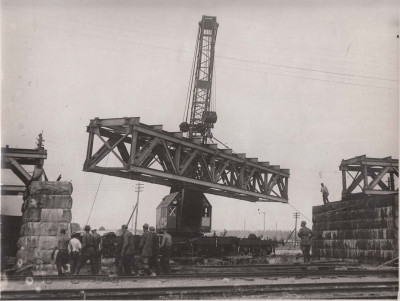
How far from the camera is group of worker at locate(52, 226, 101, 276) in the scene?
12.3 meters

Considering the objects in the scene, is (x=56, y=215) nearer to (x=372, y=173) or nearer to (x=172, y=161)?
(x=172, y=161)

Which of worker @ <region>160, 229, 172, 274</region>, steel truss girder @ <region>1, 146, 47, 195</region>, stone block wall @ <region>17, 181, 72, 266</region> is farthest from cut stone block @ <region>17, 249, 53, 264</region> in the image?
worker @ <region>160, 229, 172, 274</region>

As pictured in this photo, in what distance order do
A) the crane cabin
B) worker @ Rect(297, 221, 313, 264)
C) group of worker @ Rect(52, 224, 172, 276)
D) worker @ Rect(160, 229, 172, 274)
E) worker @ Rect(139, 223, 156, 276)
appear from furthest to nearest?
1. the crane cabin
2. worker @ Rect(297, 221, 313, 264)
3. worker @ Rect(160, 229, 172, 274)
4. worker @ Rect(139, 223, 156, 276)
5. group of worker @ Rect(52, 224, 172, 276)

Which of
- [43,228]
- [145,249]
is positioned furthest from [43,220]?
[145,249]

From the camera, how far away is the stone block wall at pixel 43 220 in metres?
12.5

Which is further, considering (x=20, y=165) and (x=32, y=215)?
(x=20, y=165)

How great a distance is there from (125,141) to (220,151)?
192 inches

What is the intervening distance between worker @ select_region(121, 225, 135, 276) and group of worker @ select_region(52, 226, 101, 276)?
1111mm

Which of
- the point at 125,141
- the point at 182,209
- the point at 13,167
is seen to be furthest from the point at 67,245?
the point at 182,209

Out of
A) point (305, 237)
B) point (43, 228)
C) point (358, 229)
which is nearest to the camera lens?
point (43, 228)

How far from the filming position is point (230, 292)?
29.7 feet

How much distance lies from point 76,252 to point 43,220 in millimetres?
1450

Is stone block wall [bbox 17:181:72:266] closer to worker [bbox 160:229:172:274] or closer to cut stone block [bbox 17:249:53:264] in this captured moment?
cut stone block [bbox 17:249:53:264]

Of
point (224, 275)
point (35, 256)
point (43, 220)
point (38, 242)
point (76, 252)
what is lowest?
point (224, 275)
